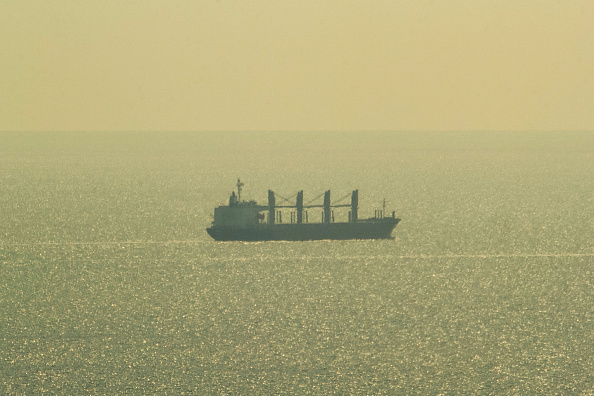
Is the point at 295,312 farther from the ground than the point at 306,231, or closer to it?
closer to it

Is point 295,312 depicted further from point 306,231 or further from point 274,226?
A: point 306,231

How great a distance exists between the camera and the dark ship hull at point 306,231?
114 metres

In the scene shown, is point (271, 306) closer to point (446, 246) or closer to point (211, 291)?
point (211, 291)

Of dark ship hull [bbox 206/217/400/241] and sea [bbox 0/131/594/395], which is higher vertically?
dark ship hull [bbox 206/217/400/241]

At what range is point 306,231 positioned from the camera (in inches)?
4574

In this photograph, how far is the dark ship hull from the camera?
114 meters

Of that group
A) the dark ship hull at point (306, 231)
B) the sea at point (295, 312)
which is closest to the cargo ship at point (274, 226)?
the dark ship hull at point (306, 231)

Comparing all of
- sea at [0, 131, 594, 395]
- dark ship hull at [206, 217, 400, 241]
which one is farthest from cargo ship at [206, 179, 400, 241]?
sea at [0, 131, 594, 395]

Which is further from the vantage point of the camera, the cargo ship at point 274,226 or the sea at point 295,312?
the cargo ship at point 274,226

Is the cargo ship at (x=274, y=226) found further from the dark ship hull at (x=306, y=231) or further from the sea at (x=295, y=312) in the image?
→ the sea at (x=295, y=312)

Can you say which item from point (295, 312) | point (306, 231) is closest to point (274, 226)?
point (306, 231)

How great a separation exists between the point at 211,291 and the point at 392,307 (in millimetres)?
17200

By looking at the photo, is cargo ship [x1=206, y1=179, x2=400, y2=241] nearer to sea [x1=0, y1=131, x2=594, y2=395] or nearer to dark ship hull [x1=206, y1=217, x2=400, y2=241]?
dark ship hull [x1=206, y1=217, x2=400, y2=241]

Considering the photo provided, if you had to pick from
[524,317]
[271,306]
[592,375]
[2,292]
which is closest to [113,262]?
[2,292]
